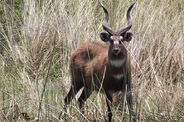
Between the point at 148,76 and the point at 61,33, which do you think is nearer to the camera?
the point at 148,76

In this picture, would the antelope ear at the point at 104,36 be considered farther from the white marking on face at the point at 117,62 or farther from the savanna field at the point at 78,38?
the savanna field at the point at 78,38

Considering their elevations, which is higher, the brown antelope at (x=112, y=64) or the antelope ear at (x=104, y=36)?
the antelope ear at (x=104, y=36)

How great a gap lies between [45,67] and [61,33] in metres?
0.91

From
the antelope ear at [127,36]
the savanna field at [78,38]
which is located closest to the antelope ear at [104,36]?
the antelope ear at [127,36]

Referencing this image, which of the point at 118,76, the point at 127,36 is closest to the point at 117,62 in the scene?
the point at 118,76

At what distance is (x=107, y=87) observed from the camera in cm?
584

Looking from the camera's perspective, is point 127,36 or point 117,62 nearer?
point 117,62

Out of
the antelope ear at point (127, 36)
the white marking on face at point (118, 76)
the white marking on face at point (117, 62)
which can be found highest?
the antelope ear at point (127, 36)

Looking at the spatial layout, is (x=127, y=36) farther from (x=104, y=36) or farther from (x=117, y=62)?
(x=117, y=62)

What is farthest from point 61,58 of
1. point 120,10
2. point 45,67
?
point 120,10

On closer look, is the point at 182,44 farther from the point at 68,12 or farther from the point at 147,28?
the point at 68,12

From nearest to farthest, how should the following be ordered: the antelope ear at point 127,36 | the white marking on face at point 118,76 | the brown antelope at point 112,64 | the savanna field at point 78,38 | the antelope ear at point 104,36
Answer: the brown antelope at point 112,64 → the white marking on face at point 118,76 → the antelope ear at point 127,36 → the antelope ear at point 104,36 → the savanna field at point 78,38

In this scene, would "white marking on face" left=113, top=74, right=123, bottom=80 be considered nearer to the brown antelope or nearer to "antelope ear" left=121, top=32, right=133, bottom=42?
the brown antelope

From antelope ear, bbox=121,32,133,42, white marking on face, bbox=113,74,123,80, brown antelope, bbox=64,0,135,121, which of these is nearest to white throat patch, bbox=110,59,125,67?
brown antelope, bbox=64,0,135,121
